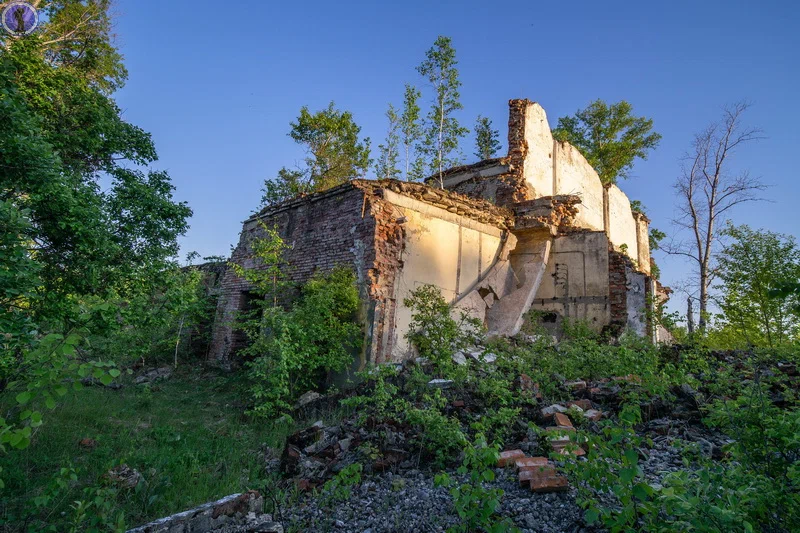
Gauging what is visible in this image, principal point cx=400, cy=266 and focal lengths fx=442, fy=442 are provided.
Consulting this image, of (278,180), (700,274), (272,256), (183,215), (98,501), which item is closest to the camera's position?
(98,501)

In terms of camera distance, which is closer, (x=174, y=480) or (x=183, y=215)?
(x=174, y=480)

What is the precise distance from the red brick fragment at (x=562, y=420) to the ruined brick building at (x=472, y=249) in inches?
153

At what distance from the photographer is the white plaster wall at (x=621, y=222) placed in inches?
688

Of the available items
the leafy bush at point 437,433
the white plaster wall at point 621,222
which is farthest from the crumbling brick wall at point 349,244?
the white plaster wall at point 621,222

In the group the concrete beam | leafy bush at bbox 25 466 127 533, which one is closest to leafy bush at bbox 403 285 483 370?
the concrete beam

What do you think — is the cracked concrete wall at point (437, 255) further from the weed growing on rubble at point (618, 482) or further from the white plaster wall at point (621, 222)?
the white plaster wall at point (621, 222)

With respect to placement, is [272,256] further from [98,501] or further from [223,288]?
[98,501]

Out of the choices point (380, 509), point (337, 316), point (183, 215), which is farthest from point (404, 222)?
point (380, 509)

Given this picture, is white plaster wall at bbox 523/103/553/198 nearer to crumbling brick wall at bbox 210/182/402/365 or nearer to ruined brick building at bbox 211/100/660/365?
ruined brick building at bbox 211/100/660/365

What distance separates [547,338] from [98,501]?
24.5ft

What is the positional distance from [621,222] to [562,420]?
1591 cm

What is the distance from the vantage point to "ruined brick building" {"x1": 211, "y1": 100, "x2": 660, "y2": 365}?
861 cm

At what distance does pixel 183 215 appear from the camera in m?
10.3

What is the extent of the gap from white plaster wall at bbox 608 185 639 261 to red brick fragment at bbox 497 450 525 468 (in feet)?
48.1
